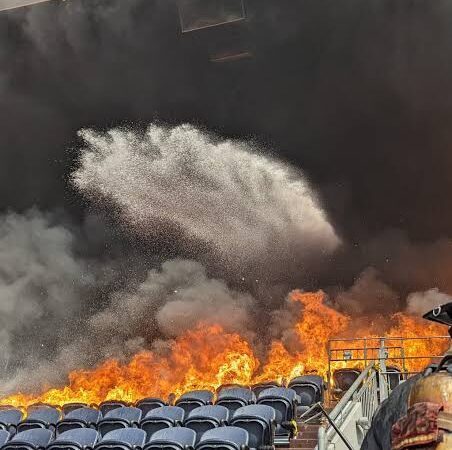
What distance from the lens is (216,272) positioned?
701 inches

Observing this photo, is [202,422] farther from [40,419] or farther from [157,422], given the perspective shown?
[40,419]

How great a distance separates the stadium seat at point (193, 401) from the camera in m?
10.2

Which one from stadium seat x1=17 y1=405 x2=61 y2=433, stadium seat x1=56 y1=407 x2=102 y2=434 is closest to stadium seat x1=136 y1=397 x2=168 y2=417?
stadium seat x1=56 y1=407 x2=102 y2=434

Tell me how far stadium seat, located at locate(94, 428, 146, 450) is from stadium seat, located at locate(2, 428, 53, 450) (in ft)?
2.83

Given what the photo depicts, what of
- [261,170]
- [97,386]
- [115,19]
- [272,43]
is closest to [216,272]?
[261,170]

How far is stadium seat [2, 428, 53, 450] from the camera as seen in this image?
8.35m

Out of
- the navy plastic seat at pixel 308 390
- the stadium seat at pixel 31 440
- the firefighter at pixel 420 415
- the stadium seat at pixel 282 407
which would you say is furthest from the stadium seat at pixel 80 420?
the firefighter at pixel 420 415

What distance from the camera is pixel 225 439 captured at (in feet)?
24.5

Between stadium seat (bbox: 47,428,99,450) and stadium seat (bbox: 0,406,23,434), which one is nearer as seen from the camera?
stadium seat (bbox: 47,428,99,450)

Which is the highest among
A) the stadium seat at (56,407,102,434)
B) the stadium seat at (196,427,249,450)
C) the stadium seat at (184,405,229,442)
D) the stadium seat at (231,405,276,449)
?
the stadium seat at (56,407,102,434)

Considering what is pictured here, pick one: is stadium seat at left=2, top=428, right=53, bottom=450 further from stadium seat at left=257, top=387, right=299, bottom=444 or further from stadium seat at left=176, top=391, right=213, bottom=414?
stadium seat at left=257, top=387, right=299, bottom=444

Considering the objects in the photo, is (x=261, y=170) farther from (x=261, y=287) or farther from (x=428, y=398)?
(x=428, y=398)

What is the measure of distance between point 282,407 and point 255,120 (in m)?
9.98

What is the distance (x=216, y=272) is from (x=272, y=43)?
18.7 ft
